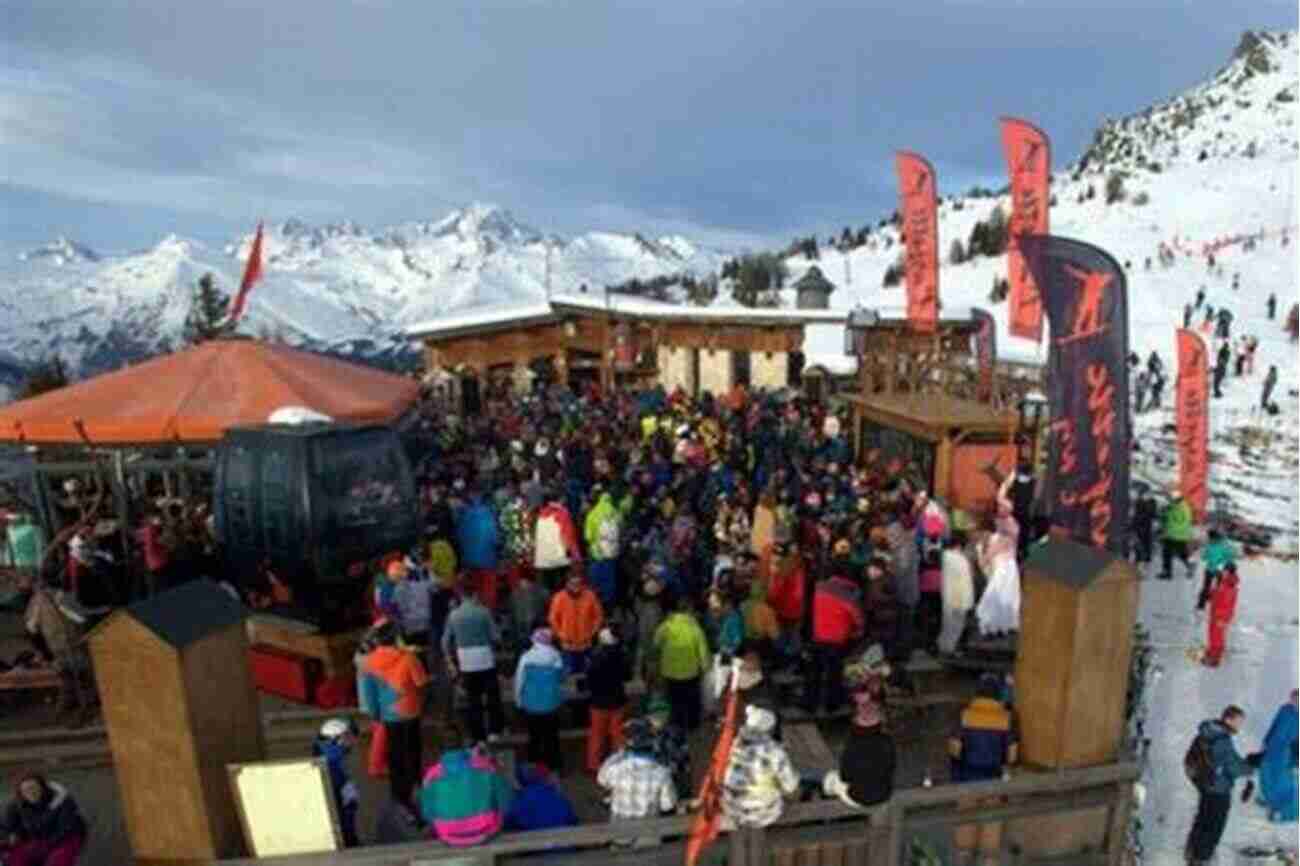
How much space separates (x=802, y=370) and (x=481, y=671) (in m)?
18.5

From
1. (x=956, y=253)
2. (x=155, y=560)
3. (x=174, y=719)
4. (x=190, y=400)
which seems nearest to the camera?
(x=174, y=719)

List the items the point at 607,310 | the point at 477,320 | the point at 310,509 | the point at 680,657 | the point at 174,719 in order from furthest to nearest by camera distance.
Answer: the point at 477,320 → the point at 607,310 → the point at 310,509 → the point at 680,657 → the point at 174,719

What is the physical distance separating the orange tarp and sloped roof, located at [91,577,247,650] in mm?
5251

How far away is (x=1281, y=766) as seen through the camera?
8.54 metres

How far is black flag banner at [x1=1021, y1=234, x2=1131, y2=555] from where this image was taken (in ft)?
29.6

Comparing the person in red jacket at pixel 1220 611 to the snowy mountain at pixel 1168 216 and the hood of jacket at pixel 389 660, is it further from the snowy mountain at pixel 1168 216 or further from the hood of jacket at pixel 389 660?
the snowy mountain at pixel 1168 216

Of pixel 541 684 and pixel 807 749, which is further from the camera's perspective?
pixel 807 749

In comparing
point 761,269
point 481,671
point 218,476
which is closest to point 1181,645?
point 481,671

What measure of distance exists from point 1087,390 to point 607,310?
19.1 m

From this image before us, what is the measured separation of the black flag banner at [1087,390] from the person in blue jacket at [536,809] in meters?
5.62

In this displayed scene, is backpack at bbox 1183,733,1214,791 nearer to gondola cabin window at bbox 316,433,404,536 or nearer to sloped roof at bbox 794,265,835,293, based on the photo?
gondola cabin window at bbox 316,433,404,536

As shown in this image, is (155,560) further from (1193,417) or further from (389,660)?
(1193,417)

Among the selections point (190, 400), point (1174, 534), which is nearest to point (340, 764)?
point (190, 400)

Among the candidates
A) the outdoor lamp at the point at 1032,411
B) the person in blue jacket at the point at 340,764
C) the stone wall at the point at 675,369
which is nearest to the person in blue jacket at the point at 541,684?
the person in blue jacket at the point at 340,764
